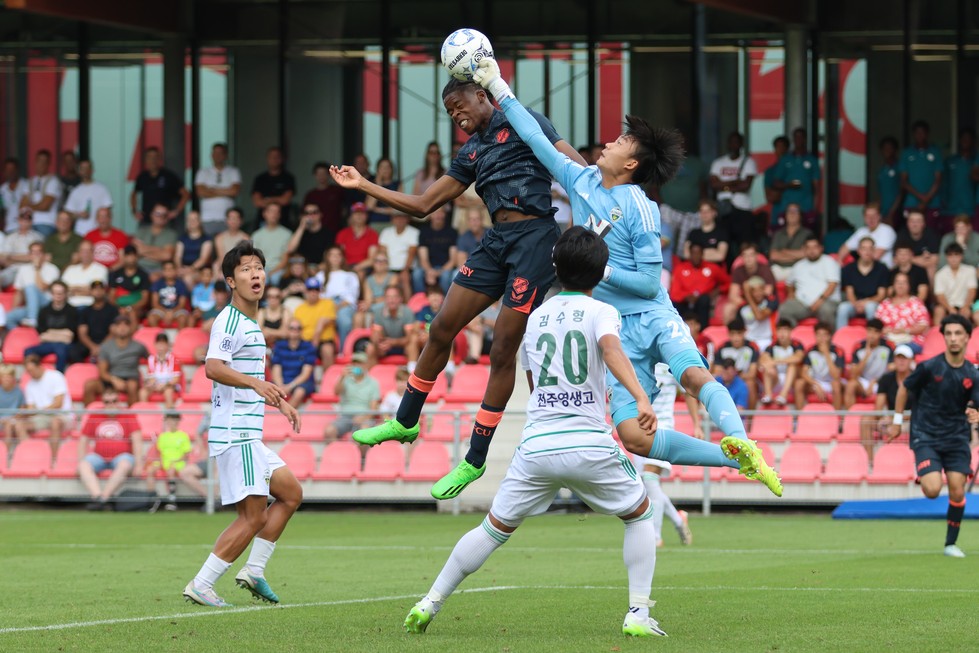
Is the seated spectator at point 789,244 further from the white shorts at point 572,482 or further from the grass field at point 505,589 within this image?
the white shorts at point 572,482

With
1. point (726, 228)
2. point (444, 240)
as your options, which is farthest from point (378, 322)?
point (726, 228)

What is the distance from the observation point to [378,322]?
67.3 ft

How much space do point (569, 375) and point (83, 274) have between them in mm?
16646

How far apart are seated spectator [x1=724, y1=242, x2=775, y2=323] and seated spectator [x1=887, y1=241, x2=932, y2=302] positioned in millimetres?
1516

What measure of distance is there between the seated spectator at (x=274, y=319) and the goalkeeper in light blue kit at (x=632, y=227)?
1197 cm

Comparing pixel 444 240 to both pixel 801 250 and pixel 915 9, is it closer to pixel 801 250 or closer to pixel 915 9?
pixel 801 250

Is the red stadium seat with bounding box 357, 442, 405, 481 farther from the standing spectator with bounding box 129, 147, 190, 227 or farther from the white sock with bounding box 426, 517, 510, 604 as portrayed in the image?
the white sock with bounding box 426, 517, 510, 604

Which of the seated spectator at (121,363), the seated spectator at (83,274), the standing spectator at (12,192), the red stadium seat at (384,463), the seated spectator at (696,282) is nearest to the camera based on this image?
the red stadium seat at (384,463)

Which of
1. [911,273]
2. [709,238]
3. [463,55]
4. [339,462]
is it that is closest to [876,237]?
[911,273]

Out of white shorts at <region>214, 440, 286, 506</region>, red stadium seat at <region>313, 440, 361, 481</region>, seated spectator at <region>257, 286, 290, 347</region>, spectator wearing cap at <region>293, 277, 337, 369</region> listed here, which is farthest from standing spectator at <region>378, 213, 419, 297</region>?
white shorts at <region>214, 440, 286, 506</region>

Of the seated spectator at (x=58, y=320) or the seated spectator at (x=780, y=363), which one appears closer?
the seated spectator at (x=780, y=363)

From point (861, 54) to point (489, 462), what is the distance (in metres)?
10.3

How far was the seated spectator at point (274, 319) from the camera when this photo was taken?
798 inches

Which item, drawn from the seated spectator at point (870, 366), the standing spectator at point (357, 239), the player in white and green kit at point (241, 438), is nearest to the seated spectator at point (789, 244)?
the seated spectator at point (870, 366)
